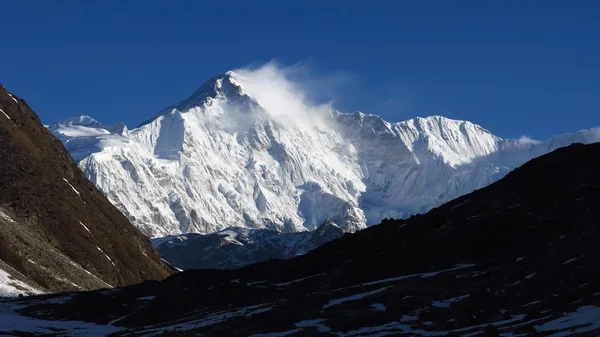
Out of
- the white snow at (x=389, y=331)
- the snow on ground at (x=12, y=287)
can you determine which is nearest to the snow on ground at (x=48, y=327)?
the white snow at (x=389, y=331)

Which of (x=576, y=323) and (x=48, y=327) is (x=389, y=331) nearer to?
(x=576, y=323)

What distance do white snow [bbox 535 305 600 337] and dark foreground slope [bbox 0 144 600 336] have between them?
128 millimetres

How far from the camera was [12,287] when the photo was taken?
132375 mm

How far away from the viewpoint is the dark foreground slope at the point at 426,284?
221 feet

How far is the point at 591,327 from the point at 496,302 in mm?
16288

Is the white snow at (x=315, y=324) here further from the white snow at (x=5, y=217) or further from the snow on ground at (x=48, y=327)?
the white snow at (x=5, y=217)

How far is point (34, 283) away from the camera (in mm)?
146500

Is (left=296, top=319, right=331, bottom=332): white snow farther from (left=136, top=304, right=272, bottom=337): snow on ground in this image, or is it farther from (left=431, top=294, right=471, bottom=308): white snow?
(left=431, top=294, right=471, bottom=308): white snow

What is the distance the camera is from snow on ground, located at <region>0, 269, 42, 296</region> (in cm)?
12769

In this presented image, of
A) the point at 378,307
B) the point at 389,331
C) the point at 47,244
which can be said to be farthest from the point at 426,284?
the point at 47,244

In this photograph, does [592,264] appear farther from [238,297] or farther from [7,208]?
[7,208]

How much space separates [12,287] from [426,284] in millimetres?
69721

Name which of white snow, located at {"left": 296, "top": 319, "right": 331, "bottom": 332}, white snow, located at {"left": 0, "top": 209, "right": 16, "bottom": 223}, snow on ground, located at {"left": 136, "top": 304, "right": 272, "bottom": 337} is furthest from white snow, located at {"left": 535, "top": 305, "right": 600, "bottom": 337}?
white snow, located at {"left": 0, "top": 209, "right": 16, "bottom": 223}

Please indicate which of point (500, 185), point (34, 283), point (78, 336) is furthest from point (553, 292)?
point (34, 283)
